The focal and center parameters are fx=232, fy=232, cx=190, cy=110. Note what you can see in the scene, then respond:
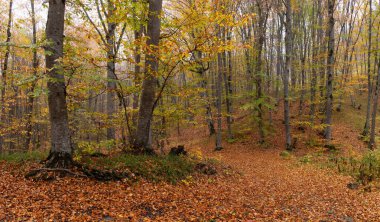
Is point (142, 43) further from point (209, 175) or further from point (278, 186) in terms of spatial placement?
point (278, 186)

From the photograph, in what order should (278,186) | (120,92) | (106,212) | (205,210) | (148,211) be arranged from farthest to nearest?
(278,186)
(120,92)
(205,210)
(148,211)
(106,212)

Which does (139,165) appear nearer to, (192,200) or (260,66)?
(192,200)

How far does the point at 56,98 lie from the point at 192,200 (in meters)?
4.67

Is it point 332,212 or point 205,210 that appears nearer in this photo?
point 205,210

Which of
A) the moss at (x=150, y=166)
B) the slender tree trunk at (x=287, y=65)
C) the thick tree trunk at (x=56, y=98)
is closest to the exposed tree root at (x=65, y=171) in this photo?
the thick tree trunk at (x=56, y=98)

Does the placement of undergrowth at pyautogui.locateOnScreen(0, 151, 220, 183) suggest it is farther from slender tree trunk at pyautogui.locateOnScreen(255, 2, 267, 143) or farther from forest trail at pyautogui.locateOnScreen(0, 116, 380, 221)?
slender tree trunk at pyautogui.locateOnScreen(255, 2, 267, 143)

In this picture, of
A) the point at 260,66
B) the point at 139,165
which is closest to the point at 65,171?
the point at 139,165

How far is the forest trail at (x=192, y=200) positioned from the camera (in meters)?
4.87

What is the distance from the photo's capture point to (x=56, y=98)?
632 centimetres

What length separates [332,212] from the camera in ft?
21.3

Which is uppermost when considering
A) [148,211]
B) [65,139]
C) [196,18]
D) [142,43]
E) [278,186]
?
[196,18]

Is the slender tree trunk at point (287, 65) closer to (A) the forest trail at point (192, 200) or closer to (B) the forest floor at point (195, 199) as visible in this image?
(B) the forest floor at point (195, 199)

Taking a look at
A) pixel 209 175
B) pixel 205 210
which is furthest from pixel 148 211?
pixel 209 175

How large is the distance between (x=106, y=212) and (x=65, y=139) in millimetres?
2658
